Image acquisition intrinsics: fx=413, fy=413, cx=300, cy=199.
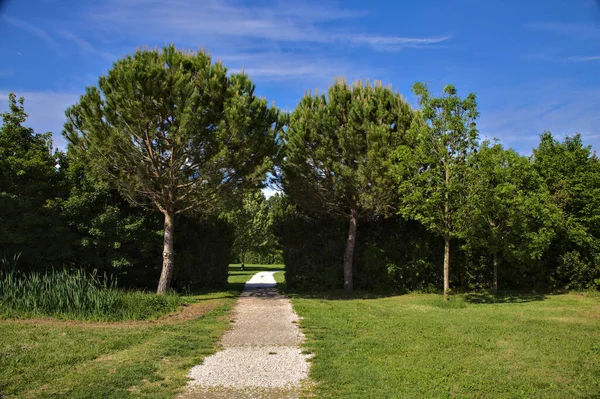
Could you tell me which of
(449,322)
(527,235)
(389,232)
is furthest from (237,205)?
(527,235)

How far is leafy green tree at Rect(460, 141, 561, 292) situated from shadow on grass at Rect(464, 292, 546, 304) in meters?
1.38

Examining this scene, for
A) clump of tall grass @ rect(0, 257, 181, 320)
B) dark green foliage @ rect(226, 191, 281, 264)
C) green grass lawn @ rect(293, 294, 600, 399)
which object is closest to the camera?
green grass lawn @ rect(293, 294, 600, 399)

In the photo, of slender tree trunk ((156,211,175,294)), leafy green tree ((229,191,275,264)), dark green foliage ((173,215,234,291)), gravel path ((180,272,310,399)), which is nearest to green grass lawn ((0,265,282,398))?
gravel path ((180,272,310,399))

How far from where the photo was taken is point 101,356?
623 cm

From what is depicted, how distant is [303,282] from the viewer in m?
16.7

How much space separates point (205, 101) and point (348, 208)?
22.8 ft

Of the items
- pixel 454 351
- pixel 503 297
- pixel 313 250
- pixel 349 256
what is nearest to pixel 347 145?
pixel 349 256

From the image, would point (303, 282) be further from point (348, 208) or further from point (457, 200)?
point (457, 200)

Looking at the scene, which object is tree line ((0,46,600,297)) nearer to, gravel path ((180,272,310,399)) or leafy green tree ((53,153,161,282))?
leafy green tree ((53,153,161,282))

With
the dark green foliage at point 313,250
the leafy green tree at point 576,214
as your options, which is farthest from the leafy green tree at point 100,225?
the leafy green tree at point 576,214

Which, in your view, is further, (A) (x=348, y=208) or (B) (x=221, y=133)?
(A) (x=348, y=208)

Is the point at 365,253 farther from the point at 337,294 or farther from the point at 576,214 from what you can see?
the point at 576,214

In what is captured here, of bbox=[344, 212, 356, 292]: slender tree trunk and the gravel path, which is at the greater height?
bbox=[344, 212, 356, 292]: slender tree trunk

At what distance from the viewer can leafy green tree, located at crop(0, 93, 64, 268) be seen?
41.4 ft
